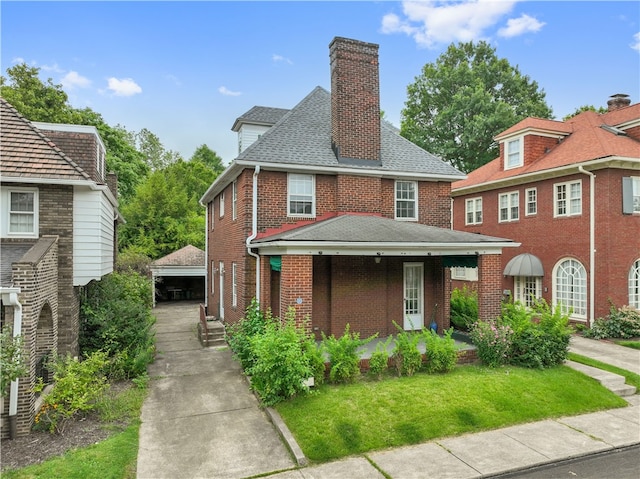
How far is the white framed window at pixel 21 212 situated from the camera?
9000 mm

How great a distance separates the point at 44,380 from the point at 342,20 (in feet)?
47.9

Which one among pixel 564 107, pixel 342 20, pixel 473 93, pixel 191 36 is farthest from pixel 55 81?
pixel 564 107

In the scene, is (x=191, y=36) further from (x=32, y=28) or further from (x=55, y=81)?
(x=55, y=81)

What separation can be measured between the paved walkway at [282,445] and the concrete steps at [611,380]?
0.21 m

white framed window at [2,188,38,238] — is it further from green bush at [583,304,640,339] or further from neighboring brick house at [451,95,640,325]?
green bush at [583,304,640,339]

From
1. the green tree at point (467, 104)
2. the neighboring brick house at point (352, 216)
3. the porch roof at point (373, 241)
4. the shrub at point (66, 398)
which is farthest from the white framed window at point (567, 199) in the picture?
the shrub at point (66, 398)

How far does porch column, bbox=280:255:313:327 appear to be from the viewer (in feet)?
30.1

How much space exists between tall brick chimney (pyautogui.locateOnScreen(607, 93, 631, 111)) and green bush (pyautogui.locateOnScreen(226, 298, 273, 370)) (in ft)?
64.9

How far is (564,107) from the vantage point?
104 ft

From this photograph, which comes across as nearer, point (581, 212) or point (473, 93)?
point (581, 212)

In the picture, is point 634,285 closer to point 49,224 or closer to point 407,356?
point 407,356

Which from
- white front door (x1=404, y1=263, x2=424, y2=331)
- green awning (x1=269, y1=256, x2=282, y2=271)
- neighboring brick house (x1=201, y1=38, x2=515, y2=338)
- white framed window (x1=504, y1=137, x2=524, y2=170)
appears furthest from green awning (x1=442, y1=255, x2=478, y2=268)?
white framed window (x1=504, y1=137, x2=524, y2=170)

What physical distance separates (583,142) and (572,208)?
299 cm

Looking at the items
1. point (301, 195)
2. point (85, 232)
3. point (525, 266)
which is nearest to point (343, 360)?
point (301, 195)
